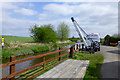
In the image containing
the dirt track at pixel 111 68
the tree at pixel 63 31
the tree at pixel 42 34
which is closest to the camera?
the dirt track at pixel 111 68

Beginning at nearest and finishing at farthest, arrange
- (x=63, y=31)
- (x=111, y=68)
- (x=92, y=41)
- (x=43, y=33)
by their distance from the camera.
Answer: (x=111, y=68), (x=92, y=41), (x=43, y=33), (x=63, y=31)

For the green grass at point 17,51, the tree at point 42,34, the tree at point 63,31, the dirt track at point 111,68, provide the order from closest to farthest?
1. the dirt track at point 111,68
2. the green grass at point 17,51
3. the tree at point 42,34
4. the tree at point 63,31

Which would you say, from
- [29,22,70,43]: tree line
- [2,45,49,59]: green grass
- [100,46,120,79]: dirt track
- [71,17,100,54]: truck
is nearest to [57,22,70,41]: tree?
[29,22,70,43]: tree line

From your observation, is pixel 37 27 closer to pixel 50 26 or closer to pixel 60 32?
pixel 50 26

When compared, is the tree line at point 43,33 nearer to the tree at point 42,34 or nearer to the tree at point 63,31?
the tree at point 42,34

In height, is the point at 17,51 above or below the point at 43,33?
below

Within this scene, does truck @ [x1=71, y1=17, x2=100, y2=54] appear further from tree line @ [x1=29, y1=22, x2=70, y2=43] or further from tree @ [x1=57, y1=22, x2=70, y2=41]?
tree @ [x1=57, y1=22, x2=70, y2=41]

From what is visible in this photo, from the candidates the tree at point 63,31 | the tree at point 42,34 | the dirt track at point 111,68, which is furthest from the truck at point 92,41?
the tree at point 63,31

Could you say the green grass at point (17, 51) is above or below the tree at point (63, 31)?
below

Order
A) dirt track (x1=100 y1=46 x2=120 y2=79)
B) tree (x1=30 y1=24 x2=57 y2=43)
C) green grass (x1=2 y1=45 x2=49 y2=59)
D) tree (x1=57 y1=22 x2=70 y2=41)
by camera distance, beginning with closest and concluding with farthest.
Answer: dirt track (x1=100 y1=46 x2=120 y2=79), green grass (x1=2 y1=45 x2=49 y2=59), tree (x1=30 y1=24 x2=57 y2=43), tree (x1=57 y1=22 x2=70 y2=41)

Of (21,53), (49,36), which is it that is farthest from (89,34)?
(49,36)

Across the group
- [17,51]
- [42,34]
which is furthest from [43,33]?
[17,51]

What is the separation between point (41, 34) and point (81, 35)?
46.6ft

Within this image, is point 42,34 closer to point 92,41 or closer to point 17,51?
point 17,51
